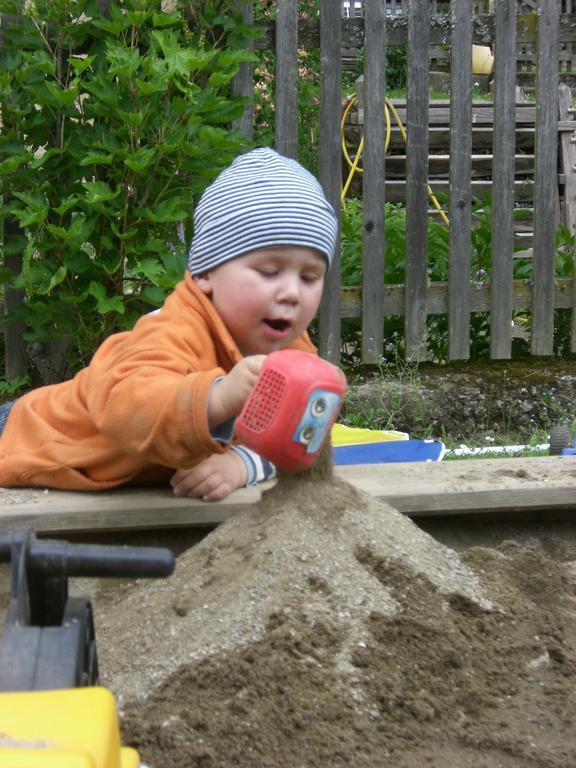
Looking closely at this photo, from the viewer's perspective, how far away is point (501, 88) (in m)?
4.64

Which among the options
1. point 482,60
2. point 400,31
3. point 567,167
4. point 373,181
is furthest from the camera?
point 482,60

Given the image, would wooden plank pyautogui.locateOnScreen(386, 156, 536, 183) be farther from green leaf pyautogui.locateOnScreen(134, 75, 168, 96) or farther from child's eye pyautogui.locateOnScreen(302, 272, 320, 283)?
child's eye pyautogui.locateOnScreen(302, 272, 320, 283)

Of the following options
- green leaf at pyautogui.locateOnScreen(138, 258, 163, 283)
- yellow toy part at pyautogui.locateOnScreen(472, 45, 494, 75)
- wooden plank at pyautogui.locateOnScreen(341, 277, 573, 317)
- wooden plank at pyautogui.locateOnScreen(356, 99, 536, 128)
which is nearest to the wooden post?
green leaf at pyautogui.locateOnScreen(138, 258, 163, 283)

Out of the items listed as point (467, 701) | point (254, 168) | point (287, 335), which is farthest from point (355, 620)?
point (254, 168)

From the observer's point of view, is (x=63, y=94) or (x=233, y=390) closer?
(x=233, y=390)

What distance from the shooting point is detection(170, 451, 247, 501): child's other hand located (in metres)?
2.24

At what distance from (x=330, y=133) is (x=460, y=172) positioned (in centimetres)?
59

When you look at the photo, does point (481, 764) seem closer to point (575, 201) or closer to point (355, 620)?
point (355, 620)

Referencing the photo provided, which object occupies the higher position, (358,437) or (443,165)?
(358,437)

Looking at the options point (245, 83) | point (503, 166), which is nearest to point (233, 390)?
point (245, 83)

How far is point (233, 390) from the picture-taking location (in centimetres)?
190

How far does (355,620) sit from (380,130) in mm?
3230

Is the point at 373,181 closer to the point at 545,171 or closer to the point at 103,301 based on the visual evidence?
the point at 545,171

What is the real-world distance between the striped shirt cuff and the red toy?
1.92 ft
